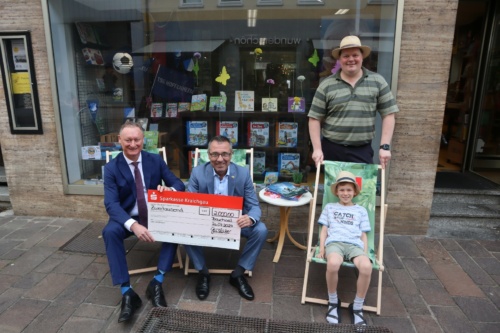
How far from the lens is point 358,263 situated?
8.36 feet

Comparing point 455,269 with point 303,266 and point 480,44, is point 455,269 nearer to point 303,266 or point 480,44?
point 303,266

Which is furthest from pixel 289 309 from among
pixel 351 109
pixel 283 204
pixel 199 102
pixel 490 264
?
pixel 199 102

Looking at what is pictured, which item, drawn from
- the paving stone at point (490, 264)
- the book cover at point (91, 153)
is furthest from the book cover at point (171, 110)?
the paving stone at point (490, 264)

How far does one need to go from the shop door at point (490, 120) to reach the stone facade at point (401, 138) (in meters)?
1.88

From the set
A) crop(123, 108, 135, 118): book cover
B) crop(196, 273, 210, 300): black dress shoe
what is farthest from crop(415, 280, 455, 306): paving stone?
crop(123, 108, 135, 118): book cover

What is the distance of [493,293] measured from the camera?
2.98 metres

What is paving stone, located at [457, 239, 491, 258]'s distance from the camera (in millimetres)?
3623

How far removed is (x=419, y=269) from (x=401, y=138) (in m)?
1.39

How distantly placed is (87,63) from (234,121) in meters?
2.17

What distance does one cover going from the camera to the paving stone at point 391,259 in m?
3.42

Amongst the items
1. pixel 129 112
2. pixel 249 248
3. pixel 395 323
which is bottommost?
pixel 395 323

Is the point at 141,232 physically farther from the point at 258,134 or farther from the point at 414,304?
the point at 258,134

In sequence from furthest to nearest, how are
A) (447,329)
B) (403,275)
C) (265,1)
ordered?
(265,1) < (403,275) < (447,329)

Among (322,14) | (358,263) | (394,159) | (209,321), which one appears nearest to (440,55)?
(394,159)
